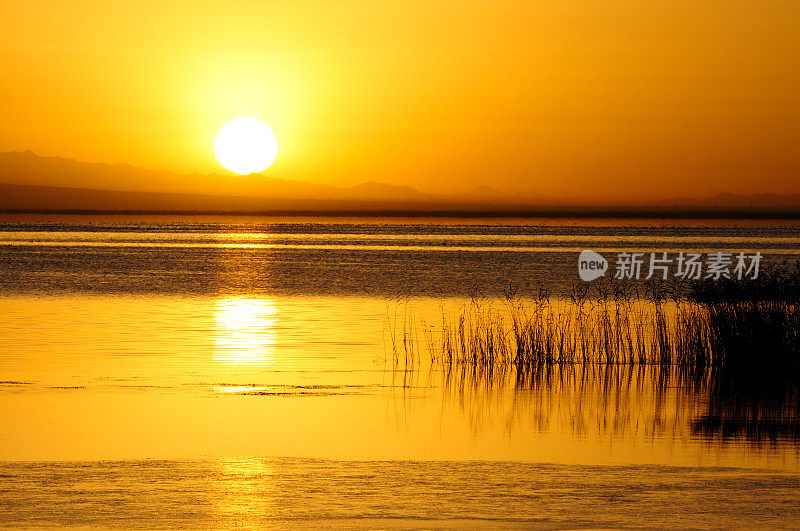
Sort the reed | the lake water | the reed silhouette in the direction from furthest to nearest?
the reed < the reed silhouette < the lake water

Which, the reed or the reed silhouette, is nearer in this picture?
the reed silhouette

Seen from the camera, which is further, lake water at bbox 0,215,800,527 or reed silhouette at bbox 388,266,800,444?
reed silhouette at bbox 388,266,800,444

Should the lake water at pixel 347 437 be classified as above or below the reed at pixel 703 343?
below

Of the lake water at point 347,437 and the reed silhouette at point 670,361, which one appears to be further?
the reed silhouette at point 670,361

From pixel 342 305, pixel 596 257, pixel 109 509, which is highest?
pixel 596 257

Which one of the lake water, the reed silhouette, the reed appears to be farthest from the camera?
the reed

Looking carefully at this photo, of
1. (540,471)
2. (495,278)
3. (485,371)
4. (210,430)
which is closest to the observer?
(540,471)

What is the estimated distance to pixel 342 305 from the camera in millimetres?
34281

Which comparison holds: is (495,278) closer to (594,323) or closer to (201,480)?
(594,323)

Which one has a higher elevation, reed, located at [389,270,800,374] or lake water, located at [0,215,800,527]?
reed, located at [389,270,800,374]

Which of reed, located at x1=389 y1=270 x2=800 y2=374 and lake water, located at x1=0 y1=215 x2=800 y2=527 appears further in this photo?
reed, located at x1=389 y1=270 x2=800 y2=374

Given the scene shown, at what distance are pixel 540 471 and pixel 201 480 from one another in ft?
10.3

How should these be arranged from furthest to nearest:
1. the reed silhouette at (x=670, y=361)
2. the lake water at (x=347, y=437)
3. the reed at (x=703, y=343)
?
the reed at (x=703, y=343), the reed silhouette at (x=670, y=361), the lake water at (x=347, y=437)

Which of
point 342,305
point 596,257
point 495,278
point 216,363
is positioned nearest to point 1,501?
point 216,363
